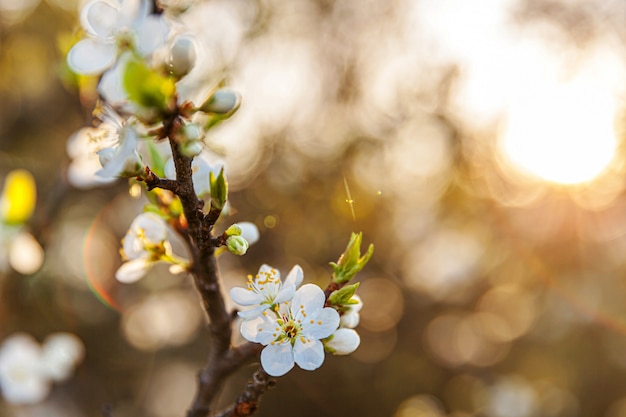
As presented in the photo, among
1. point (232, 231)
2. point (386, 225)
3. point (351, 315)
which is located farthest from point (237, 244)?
point (386, 225)

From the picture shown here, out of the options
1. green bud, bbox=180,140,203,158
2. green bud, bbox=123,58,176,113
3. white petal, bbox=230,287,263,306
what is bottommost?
white petal, bbox=230,287,263,306

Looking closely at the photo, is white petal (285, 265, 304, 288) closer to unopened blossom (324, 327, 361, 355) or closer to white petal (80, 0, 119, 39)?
unopened blossom (324, 327, 361, 355)

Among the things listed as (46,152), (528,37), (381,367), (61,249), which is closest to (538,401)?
(381,367)

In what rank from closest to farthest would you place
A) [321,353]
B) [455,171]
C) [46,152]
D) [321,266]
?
[321,353] < [321,266] < [455,171] < [46,152]

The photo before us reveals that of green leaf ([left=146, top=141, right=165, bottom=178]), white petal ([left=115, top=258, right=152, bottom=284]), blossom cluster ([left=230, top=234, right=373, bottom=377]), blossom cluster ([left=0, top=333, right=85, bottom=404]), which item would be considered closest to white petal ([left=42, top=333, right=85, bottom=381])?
blossom cluster ([left=0, top=333, right=85, bottom=404])

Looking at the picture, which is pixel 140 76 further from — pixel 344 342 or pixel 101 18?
pixel 344 342

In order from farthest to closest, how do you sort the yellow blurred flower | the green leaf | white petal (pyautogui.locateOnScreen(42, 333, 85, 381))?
1. white petal (pyautogui.locateOnScreen(42, 333, 85, 381))
2. the yellow blurred flower
3. the green leaf

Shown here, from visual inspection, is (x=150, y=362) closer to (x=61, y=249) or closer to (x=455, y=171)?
(x=61, y=249)
